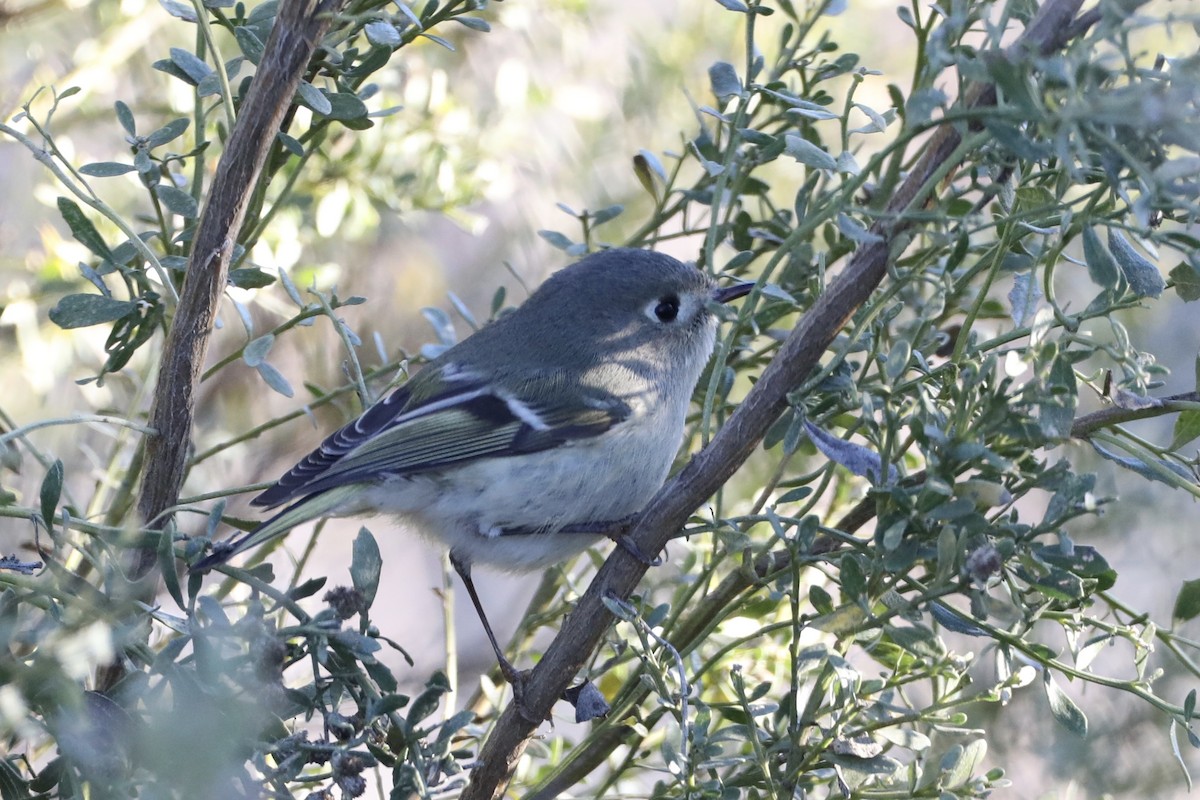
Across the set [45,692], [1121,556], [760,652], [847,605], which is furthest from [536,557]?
[1121,556]

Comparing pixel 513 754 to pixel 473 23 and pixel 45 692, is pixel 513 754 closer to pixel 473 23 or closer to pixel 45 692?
pixel 45 692

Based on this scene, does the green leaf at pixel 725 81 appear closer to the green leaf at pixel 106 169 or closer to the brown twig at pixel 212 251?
the brown twig at pixel 212 251

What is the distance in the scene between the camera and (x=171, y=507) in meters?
0.98

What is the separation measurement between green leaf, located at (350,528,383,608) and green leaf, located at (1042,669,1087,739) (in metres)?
0.49

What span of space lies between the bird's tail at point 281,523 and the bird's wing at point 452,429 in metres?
0.01

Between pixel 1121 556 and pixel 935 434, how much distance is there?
1.35 meters

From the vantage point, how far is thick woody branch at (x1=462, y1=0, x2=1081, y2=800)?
796 millimetres

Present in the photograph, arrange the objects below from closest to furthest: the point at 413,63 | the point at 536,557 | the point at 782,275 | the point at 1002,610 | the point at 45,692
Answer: the point at 45,692 < the point at 1002,610 < the point at 782,275 < the point at 536,557 < the point at 413,63

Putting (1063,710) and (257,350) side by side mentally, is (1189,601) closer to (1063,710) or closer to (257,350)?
(1063,710)

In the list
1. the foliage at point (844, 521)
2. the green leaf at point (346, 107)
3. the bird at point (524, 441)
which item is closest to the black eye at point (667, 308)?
the bird at point (524, 441)

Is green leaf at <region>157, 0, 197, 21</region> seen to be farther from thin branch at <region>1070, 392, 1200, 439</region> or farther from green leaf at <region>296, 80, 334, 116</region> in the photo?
thin branch at <region>1070, 392, 1200, 439</region>

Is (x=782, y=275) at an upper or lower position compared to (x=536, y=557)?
upper

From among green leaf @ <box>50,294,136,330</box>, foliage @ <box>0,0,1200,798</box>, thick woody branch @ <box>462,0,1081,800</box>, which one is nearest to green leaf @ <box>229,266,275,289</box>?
foliage @ <box>0,0,1200,798</box>

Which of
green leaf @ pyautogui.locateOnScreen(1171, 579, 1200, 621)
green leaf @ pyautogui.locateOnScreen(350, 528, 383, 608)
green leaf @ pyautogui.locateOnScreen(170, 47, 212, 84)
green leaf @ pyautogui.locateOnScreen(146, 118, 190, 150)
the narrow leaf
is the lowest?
green leaf @ pyautogui.locateOnScreen(350, 528, 383, 608)
